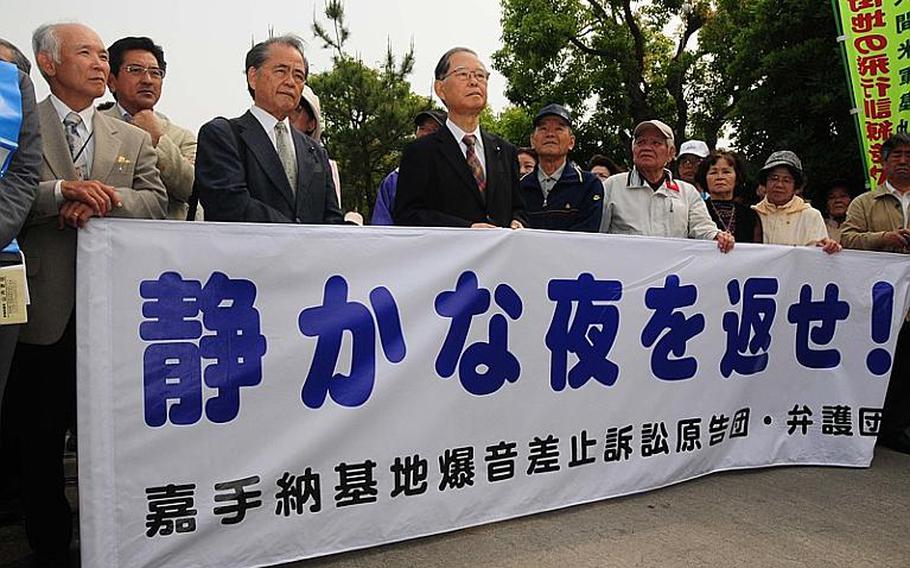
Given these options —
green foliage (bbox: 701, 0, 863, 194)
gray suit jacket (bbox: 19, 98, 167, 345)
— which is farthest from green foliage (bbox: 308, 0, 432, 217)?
gray suit jacket (bbox: 19, 98, 167, 345)

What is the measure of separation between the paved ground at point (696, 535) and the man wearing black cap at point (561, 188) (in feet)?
4.39

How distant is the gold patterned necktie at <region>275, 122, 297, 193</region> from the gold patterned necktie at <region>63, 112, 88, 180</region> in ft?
2.21

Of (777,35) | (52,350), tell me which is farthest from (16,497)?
(777,35)

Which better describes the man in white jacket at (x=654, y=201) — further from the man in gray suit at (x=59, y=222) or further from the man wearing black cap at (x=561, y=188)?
the man in gray suit at (x=59, y=222)

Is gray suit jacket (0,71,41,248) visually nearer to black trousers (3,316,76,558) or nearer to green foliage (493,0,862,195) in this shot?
black trousers (3,316,76,558)

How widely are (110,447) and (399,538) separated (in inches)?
40.7

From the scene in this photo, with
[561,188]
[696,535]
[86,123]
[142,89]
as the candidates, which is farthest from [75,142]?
[696,535]

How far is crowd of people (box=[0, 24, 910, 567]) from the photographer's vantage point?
2395mm

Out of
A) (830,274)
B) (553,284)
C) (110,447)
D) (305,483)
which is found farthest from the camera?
(830,274)

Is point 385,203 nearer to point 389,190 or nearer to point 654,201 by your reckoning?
point 389,190

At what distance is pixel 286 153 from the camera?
2.94m

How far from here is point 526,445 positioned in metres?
3.02

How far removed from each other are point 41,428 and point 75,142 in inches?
36.8

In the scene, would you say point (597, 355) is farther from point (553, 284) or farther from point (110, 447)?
point (110, 447)
